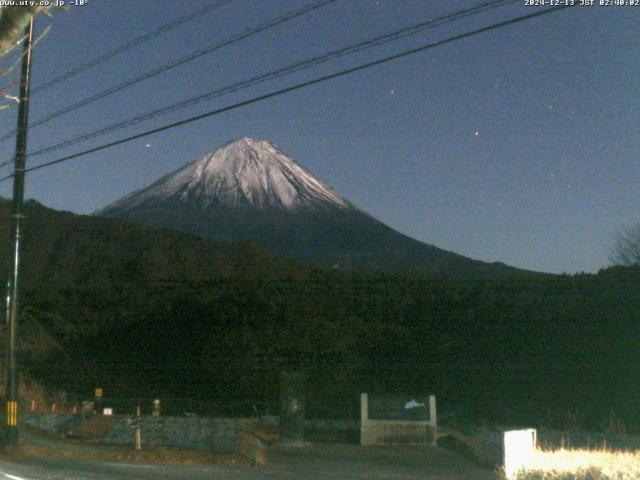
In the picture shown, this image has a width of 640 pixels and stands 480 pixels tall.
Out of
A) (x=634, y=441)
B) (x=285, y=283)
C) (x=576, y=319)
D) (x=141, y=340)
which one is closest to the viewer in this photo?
(x=634, y=441)

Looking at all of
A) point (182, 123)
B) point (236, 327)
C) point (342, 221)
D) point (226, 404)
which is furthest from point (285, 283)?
point (342, 221)

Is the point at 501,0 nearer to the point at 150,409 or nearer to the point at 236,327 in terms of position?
the point at 150,409

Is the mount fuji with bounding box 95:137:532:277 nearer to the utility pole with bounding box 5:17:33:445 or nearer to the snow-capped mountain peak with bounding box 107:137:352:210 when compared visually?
the snow-capped mountain peak with bounding box 107:137:352:210

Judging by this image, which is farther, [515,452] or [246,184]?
[246,184]

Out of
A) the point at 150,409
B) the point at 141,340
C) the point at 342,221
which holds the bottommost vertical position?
the point at 150,409

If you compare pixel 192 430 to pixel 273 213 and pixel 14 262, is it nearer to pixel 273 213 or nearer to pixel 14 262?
pixel 14 262

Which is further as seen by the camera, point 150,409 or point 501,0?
point 150,409

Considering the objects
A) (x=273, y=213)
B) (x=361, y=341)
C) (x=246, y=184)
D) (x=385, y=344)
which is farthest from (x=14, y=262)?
(x=246, y=184)
